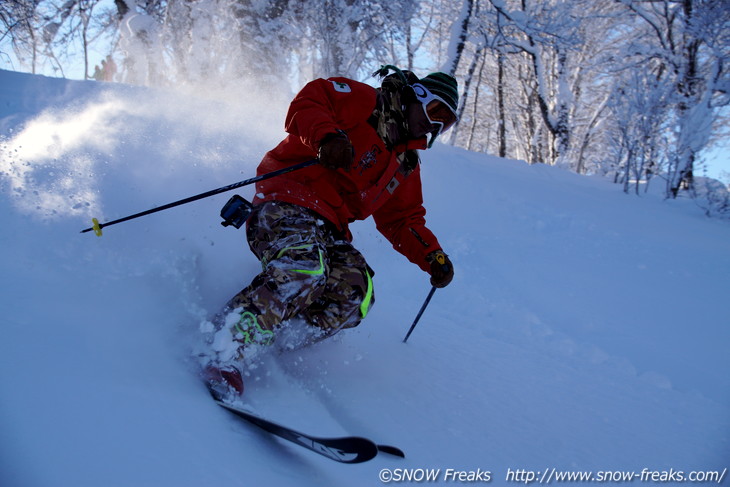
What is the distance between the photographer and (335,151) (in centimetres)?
195

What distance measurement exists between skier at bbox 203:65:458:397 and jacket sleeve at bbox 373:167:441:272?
13 cm

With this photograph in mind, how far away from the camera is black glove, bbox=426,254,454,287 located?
2.73m

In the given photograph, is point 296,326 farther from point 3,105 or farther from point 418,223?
point 3,105

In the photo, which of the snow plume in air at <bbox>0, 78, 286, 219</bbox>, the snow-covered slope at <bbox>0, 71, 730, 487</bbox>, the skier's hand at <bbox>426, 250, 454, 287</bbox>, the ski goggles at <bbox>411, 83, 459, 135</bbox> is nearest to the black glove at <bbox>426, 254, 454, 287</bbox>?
the skier's hand at <bbox>426, 250, 454, 287</bbox>

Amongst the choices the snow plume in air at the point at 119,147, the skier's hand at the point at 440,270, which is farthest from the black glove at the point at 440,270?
the snow plume in air at the point at 119,147

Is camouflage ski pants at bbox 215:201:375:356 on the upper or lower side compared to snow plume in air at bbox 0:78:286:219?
lower

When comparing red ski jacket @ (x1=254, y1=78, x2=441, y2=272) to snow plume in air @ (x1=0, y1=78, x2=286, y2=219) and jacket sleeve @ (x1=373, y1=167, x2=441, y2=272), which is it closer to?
jacket sleeve @ (x1=373, y1=167, x2=441, y2=272)

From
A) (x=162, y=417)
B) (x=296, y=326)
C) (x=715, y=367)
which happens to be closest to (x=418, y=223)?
(x=296, y=326)

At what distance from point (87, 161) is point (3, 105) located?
2.09 m

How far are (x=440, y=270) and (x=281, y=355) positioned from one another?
3.49ft

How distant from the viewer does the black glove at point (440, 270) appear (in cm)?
273

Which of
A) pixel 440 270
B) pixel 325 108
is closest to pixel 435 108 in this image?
pixel 325 108

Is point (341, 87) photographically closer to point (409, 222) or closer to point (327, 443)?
point (409, 222)

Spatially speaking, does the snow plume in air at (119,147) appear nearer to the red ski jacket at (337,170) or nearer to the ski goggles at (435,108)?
the red ski jacket at (337,170)
